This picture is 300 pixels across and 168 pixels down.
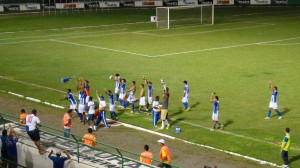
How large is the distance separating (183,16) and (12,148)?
5871 cm

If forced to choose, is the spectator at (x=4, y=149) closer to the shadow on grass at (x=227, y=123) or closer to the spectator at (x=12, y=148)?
the spectator at (x=12, y=148)

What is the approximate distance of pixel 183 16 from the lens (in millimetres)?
74938

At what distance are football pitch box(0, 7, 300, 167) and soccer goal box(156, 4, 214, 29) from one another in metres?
1.50

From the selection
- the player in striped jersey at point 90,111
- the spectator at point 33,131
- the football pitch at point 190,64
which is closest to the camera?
the spectator at point 33,131

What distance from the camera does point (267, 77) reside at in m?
34.3

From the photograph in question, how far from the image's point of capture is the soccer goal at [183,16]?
6638 centimetres

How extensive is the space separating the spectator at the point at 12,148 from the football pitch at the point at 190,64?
271 inches

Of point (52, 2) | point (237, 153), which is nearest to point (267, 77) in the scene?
point (237, 153)

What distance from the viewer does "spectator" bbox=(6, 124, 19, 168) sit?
59.4 feet

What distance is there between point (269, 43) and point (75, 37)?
67.2 ft

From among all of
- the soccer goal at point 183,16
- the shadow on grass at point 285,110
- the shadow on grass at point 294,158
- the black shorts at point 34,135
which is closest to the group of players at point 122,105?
the shadow on grass at point 285,110

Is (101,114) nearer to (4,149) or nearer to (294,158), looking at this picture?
(4,149)

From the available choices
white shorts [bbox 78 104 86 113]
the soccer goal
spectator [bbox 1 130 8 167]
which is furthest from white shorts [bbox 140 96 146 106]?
the soccer goal

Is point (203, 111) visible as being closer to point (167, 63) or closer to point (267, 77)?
point (267, 77)
